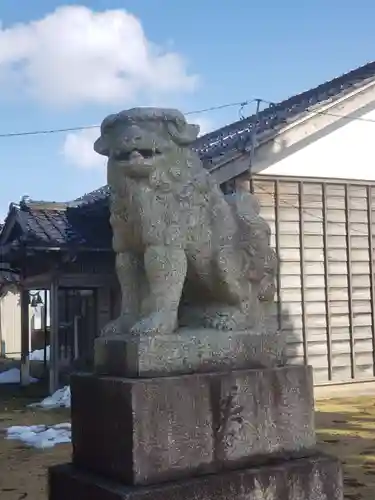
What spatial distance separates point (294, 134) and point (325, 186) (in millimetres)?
1144

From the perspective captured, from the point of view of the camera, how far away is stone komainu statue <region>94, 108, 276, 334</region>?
349 centimetres

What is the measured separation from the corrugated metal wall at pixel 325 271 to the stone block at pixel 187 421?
752 centimetres

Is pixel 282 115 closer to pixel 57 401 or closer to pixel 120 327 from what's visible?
pixel 57 401

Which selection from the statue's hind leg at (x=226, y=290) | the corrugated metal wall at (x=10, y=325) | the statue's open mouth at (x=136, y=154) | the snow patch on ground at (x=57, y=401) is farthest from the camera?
the corrugated metal wall at (x=10, y=325)

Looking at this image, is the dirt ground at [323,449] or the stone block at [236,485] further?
the dirt ground at [323,449]

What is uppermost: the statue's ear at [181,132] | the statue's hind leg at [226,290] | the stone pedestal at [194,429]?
the statue's ear at [181,132]

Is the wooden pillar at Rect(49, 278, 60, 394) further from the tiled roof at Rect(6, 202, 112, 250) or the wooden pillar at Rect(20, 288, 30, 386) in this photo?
the wooden pillar at Rect(20, 288, 30, 386)

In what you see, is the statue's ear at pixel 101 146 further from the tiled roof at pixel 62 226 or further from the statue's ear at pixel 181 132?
the tiled roof at pixel 62 226

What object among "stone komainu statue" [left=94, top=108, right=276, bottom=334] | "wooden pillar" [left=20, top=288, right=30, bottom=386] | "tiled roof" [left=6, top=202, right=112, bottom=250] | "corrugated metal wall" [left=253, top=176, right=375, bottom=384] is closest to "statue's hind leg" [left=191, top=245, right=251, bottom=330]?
"stone komainu statue" [left=94, top=108, right=276, bottom=334]

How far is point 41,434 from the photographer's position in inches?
331

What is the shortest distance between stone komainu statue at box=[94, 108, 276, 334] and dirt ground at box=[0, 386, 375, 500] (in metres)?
2.29

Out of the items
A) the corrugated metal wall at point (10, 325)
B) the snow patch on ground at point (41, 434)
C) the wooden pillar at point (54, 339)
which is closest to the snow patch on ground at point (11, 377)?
the wooden pillar at point (54, 339)

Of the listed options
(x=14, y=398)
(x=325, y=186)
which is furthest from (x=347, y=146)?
(x=14, y=398)

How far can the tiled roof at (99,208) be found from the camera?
11.3 m
